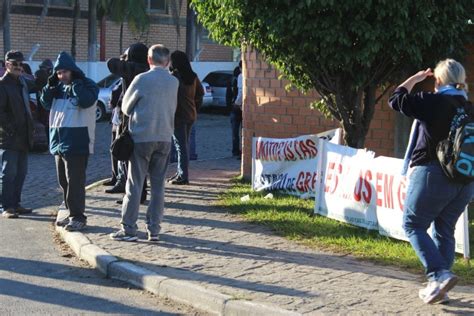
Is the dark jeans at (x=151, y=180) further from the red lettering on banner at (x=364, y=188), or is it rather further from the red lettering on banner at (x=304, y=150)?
the red lettering on banner at (x=304, y=150)

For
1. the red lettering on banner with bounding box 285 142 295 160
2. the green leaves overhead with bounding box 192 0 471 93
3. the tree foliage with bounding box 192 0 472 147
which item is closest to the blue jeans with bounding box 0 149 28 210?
the tree foliage with bounding box 192 0 472 147

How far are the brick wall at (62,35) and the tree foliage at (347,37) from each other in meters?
18.9

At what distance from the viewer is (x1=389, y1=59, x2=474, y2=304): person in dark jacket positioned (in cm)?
546

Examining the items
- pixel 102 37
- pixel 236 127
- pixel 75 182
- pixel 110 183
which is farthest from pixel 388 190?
pixel 102 37

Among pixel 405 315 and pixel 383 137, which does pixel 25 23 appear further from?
pixel 405 315

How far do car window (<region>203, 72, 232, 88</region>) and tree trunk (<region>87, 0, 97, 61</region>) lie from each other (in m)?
4.10

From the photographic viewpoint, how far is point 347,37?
7508 millimetres

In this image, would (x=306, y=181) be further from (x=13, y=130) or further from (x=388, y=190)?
(x=13, y=130)

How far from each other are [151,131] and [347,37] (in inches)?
83.7

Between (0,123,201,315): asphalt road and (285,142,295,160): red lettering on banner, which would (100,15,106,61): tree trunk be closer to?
(285,142,295,160): red lettering on banner

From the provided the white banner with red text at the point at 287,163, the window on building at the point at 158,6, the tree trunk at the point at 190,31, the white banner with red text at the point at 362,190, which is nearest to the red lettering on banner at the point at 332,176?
the white banner with red text at the point at 362,190

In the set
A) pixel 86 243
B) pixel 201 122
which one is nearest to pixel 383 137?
pixel 86 243

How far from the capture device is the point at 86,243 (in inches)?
297

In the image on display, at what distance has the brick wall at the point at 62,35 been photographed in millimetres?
26375
